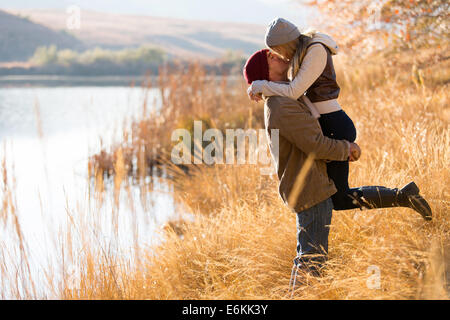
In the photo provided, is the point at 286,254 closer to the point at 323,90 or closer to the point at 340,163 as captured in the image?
the point at 340,163

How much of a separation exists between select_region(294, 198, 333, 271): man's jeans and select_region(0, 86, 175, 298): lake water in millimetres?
1225

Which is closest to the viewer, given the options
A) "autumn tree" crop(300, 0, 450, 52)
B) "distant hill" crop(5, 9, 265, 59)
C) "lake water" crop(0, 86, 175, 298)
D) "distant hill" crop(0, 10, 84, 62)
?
"lake water" crop(0, 86, 175, 298)

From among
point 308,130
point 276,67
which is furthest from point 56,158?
point 308,130

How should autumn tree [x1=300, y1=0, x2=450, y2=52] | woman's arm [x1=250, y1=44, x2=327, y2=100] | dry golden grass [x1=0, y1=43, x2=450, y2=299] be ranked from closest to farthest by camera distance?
1. woman's arm [x1=250, y1=44, x2=327, y2=100]
2. dry golden grass [x1=0, y1=43, x2=450, y2=299]
3. autumn tree [x1=300, y1=0, x2=450, y2=52]

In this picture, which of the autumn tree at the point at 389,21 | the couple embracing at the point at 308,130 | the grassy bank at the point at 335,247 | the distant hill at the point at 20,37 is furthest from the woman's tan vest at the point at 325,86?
the distant hill at the point at 20,37

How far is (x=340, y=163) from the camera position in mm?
2580

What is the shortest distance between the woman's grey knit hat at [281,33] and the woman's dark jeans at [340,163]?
1.41 ft

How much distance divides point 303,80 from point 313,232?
75cm

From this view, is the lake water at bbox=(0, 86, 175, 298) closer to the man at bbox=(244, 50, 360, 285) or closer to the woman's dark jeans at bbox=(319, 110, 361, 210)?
the man at bbox=(244, 50, 360, 285)

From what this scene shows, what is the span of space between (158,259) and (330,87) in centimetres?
182

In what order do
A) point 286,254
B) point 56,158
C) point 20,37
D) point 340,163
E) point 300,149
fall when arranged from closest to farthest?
point 300,149
point 340,163
point 286,254
point 56,158
point 20,37

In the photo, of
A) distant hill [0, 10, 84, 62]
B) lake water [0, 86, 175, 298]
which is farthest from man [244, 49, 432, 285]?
distant hill [0, 10, 84, 62]

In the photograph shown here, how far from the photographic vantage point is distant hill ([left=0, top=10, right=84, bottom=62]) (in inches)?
Answer: 1738
